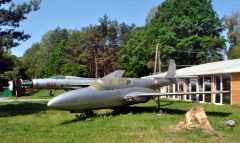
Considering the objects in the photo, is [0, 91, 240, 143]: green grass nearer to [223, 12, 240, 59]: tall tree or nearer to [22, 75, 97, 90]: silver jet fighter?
[22, 75, 97, 90]: silver jet fighter

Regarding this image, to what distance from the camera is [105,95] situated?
17.8 metres

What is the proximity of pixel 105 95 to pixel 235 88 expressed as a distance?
9727 millimetres

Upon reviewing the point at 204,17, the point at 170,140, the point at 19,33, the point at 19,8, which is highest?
the point at 204,17

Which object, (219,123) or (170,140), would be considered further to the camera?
(219,123)

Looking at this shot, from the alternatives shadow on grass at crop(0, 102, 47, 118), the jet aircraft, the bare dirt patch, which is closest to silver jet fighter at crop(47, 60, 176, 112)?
the jet aircraft

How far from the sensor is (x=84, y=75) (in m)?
86.2

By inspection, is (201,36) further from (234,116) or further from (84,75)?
(234,116)

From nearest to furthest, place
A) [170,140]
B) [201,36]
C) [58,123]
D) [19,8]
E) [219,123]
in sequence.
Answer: [170,140] → [219,123] → [58,123] → [19,8] → [201,36]

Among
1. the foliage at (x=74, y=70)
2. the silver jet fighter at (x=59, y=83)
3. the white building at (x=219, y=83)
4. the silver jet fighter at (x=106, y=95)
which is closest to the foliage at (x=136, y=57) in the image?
the foliage at (x=74, y=70)

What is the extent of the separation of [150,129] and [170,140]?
2.05m

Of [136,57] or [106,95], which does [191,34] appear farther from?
[106,95]

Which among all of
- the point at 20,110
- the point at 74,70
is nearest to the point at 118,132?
the point at 20,110

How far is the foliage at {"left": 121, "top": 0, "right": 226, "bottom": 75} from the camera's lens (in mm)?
57094

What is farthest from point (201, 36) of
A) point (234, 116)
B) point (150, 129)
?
point (150, 129)
